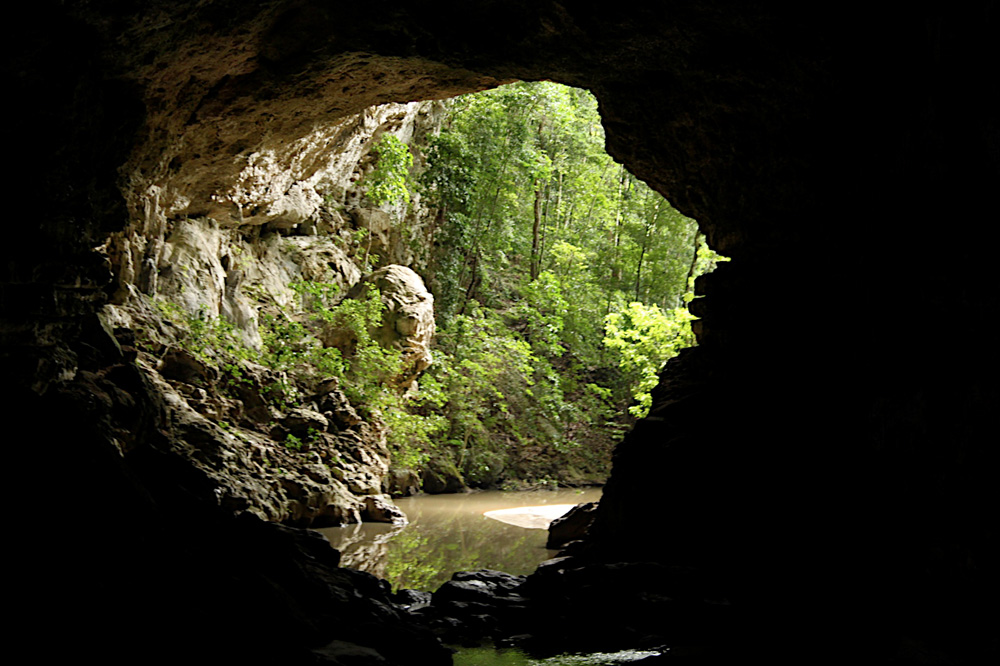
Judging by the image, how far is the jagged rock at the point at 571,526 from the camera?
11.4m

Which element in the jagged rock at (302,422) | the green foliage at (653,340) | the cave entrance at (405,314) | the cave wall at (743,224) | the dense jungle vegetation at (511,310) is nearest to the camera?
the cave wall at (743,224)

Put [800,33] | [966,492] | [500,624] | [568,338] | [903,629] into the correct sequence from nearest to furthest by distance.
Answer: [966,492] < [903,629] < [800,33] < [500,624] < [568,338]

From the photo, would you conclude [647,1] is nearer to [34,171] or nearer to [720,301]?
[720,301]

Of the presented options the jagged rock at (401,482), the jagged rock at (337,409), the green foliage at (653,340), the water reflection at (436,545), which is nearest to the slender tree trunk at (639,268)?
the green foliage at (653,340)

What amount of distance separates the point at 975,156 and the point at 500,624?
583 centimetres

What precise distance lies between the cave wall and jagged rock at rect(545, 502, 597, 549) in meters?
2.50

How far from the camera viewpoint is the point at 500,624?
282 inches

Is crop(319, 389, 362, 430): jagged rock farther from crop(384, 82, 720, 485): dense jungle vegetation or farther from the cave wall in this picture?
the cave wall

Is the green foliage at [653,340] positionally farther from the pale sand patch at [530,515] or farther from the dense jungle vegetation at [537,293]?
the pale sand patch at [530,515]

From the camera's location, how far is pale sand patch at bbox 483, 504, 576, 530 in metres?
13.9

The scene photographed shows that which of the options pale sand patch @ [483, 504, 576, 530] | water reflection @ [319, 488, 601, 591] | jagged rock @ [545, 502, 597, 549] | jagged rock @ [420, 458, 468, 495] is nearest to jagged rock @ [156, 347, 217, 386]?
water reflection @ [319, 488, 601, 591]

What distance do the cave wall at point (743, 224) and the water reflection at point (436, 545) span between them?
7.26 feet

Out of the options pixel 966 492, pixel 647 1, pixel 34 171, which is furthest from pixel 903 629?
pixel 34 171

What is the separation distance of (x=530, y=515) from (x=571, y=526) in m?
3.64
